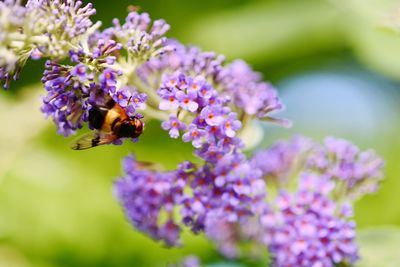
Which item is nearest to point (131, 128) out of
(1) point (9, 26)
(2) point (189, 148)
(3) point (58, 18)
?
(3) point (58, 18)

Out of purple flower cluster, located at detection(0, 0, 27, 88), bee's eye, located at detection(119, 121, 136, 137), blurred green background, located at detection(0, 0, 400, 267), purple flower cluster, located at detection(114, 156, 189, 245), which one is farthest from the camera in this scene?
blurred green background, located at detection(0, 0, 400, 267)

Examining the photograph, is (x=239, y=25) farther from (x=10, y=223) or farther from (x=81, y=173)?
(x=10, y=223)

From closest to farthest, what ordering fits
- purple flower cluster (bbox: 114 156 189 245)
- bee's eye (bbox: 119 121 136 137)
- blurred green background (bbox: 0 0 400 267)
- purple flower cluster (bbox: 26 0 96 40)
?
purple flower cluster (bbox: 26 0 96 40), bee's eye (bbox: 119 121 136 137), purple flower cluster (bbox: 114 156 189 245), blurred green background (bbox: 0 0 400 267)

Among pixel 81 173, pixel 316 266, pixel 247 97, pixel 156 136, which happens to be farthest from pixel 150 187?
pixel 156 136

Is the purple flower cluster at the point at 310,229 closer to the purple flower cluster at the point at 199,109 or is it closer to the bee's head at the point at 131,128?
the purple flower cluster at the point at 199,109

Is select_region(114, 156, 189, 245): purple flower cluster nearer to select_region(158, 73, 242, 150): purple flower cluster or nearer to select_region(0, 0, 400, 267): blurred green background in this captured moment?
select_region(158, 73, 242, 150): purple flower cluster

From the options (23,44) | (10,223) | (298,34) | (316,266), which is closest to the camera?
(23,44)

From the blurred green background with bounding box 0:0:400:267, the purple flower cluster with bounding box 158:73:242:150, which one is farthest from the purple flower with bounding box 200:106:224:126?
the blurred green background with bounding box 0:0:400:267
